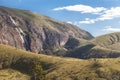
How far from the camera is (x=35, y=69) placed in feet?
601

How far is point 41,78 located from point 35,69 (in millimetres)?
7275

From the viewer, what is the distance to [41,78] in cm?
18038
